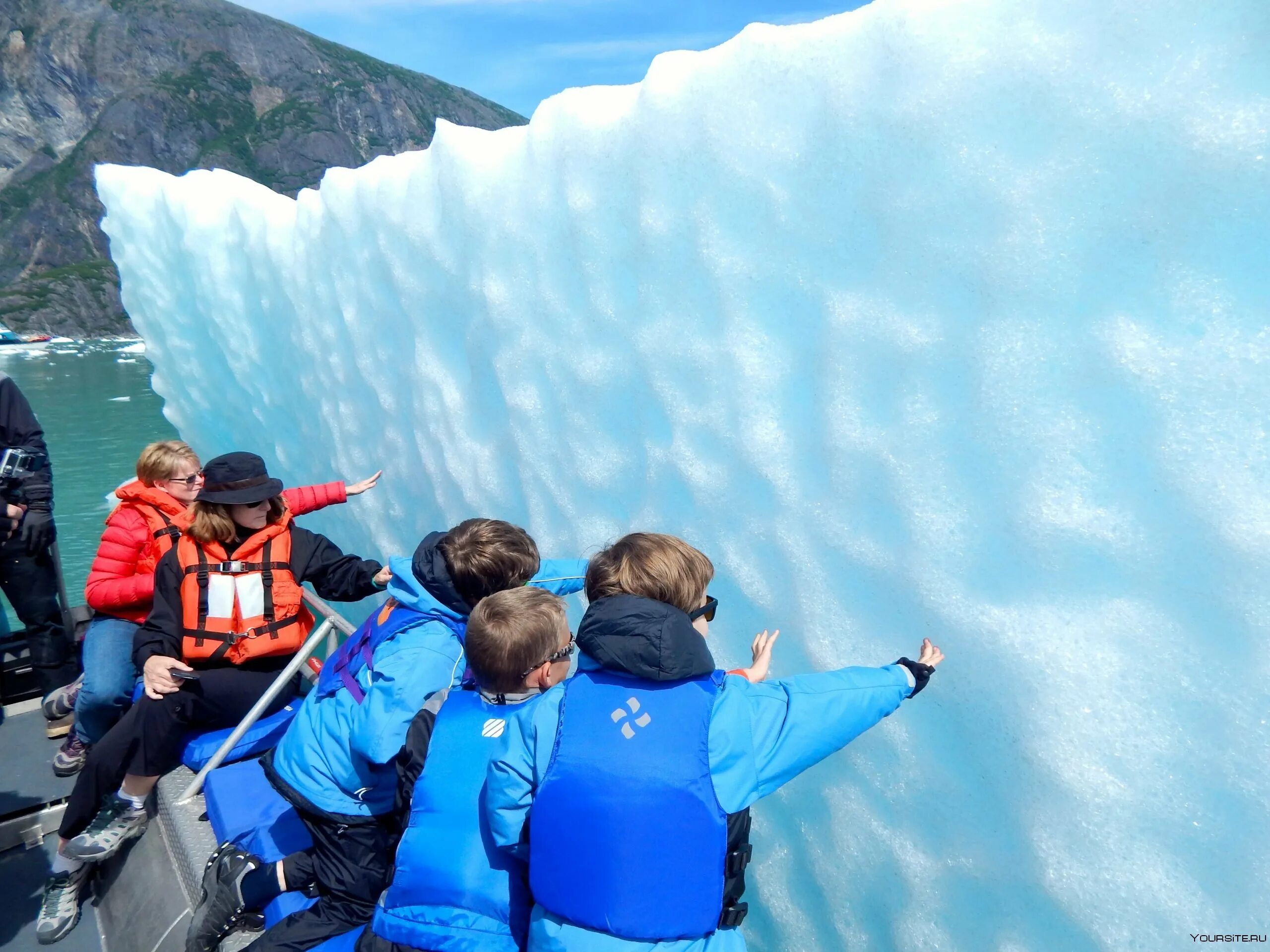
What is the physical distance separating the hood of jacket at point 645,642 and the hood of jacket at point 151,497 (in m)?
1.88

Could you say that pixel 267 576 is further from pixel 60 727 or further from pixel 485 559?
pixel 60 727

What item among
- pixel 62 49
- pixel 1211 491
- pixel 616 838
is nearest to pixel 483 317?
pixel 616 838

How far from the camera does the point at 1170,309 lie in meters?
1.10

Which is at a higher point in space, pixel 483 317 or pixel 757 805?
pixel 483 317

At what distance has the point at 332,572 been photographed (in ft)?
7.34

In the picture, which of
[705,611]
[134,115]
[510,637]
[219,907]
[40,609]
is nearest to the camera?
[510,637]

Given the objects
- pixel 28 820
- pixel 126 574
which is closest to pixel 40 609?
pixel 126 574

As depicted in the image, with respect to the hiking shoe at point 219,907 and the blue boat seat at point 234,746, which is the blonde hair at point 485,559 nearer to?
the hiking shoe at point 219,907

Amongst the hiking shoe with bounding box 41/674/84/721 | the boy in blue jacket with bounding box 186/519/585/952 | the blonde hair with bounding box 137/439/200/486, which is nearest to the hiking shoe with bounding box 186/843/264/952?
the boy in blue jacket with bounding box 186/519/585/952

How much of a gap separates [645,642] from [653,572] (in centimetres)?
18

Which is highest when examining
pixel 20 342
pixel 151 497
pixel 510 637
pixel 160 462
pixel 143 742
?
pixel 20 342

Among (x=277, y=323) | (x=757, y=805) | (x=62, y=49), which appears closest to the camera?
(x=757, y=805)

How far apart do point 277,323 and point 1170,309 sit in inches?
143

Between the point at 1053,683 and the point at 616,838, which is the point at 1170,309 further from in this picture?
the point at 616,838
